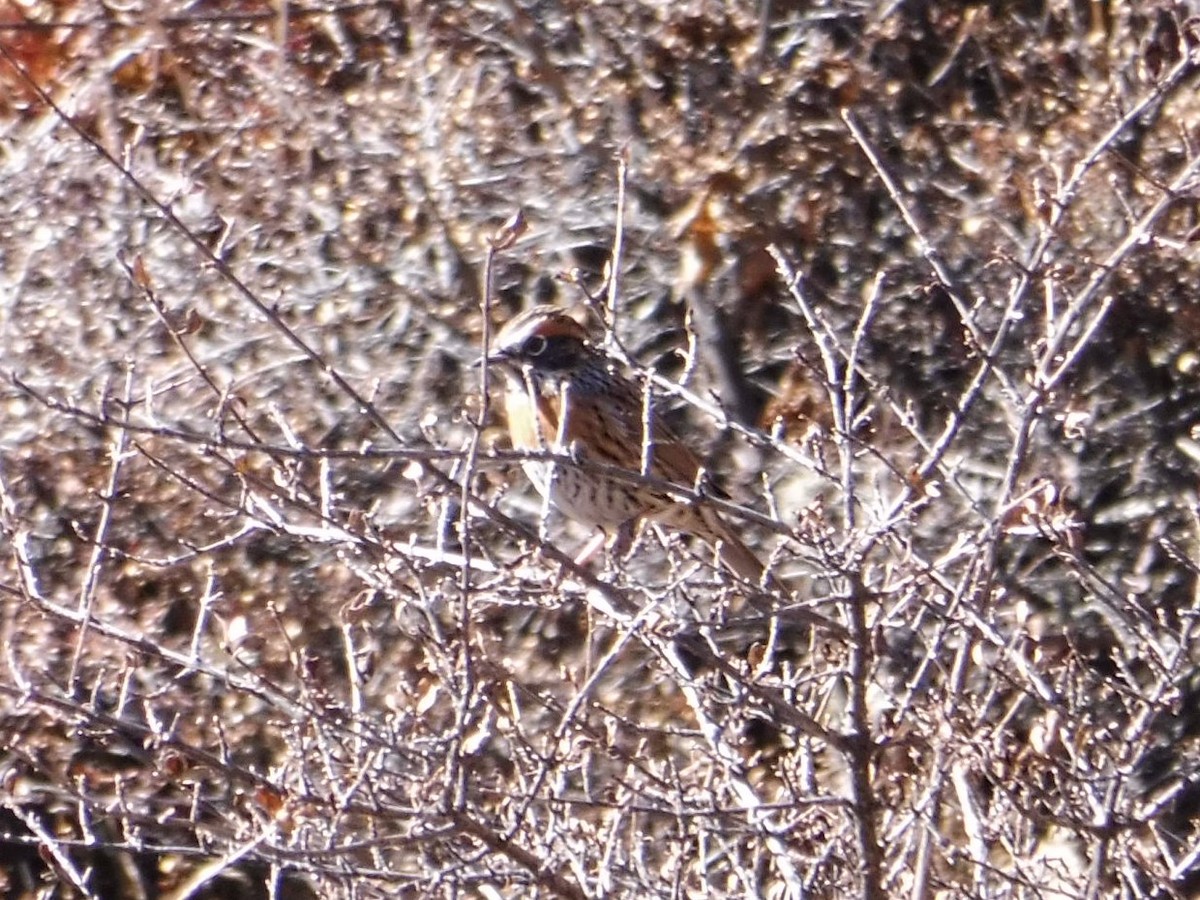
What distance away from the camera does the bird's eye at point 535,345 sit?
19.0 ft

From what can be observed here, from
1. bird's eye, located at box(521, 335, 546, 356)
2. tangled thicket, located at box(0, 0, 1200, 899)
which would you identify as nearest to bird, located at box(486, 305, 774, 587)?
bird's eye, located at box(521, 335, 546, 356)

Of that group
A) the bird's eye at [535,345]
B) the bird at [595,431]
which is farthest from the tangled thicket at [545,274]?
the bird's eye at [535,345]

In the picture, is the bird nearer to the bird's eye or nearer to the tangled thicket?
the bird's eye

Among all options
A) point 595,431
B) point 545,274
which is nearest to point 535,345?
point 595,431

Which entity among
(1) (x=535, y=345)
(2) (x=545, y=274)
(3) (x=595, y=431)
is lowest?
(2) (x=545, y=274)

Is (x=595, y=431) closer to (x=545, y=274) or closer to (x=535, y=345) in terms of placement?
(x=535, y=345)

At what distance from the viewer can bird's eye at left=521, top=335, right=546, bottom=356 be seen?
19.0 feet

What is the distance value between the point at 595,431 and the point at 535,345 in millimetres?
310

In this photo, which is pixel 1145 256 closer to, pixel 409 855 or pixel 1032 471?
pixel 1032 471

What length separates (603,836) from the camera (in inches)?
157

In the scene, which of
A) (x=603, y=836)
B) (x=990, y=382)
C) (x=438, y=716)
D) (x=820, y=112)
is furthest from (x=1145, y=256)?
(x=603, y=836)

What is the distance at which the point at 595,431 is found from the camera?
19.5 feet

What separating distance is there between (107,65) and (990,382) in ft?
10.5

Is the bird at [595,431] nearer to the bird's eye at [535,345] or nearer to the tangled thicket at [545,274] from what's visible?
the bird's eye at [535,345]
